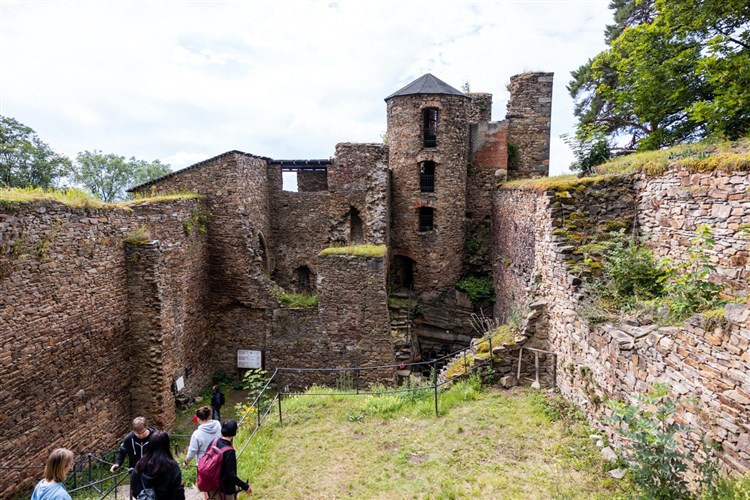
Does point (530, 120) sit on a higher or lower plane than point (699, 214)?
higher

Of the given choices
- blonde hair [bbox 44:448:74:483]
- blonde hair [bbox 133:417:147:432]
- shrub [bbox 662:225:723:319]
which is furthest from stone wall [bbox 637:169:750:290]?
blonde hair [bbox 44:448:74:483]

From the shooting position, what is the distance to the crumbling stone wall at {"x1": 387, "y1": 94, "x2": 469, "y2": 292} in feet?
55.0

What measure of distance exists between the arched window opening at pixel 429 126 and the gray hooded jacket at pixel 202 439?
1398 centimetres

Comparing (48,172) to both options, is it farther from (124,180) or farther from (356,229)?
(356,229)

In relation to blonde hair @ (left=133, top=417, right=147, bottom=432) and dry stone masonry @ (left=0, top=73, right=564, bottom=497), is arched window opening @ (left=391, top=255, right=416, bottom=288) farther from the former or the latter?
blonde hair @ (left=133, top=417, right=147, bottom=432)

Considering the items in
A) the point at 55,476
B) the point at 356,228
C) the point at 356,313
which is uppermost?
the point at 356,228

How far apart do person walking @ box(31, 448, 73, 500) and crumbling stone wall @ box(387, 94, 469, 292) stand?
558 inches

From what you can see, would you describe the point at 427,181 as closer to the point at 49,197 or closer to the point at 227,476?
the point at 49,197

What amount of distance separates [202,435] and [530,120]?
18.3 m

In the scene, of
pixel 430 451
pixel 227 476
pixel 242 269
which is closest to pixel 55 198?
pixel 242 269

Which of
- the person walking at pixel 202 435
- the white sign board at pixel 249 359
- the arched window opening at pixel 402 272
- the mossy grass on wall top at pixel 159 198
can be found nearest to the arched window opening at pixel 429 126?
the arched window opening at pixel 402 272

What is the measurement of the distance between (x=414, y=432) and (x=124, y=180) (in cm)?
4706

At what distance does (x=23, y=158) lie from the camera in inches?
1209

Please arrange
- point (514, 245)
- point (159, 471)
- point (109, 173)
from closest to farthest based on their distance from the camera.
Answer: point (159, 471) → point (514, 245) → point (109, 173)
